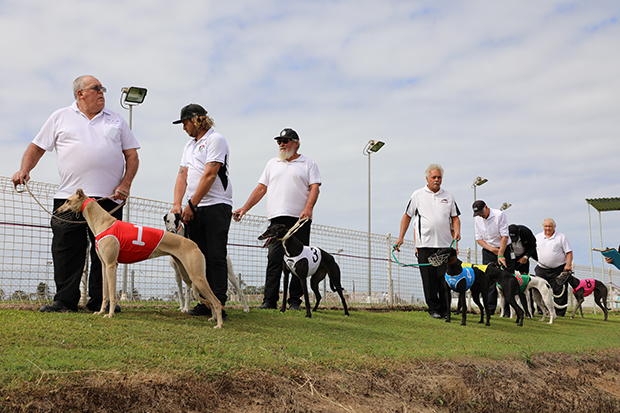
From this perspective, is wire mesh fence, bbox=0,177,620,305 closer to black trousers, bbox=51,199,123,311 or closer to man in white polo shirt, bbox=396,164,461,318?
black trousers, bbox=51,199,123,311

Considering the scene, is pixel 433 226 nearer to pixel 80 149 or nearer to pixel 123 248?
pixel 123 248

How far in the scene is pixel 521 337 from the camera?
6.19 metres

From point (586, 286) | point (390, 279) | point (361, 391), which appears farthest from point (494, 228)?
point (361, 391)

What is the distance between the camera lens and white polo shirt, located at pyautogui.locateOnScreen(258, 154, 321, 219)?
256 inches

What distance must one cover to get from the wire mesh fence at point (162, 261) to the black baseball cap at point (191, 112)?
5.35 feet

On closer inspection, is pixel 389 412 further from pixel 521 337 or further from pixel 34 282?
pixel 34 282

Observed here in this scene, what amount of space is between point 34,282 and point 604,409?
22.9 feet

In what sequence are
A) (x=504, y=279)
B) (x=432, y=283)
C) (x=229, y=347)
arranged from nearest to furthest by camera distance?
(x=229, y=347) < (x=432, y=283) < (x=504, y=279)

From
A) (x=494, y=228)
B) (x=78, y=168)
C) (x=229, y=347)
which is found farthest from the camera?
(x=494, y=228)

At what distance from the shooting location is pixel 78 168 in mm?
4672

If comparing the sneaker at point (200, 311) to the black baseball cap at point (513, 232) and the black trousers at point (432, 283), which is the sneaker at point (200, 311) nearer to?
the black trousers at point (432, 283)

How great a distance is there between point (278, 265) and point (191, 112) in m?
2.48

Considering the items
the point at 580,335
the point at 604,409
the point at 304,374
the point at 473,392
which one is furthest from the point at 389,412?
the point at 580,335

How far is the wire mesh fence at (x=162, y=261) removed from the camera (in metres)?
6.67
